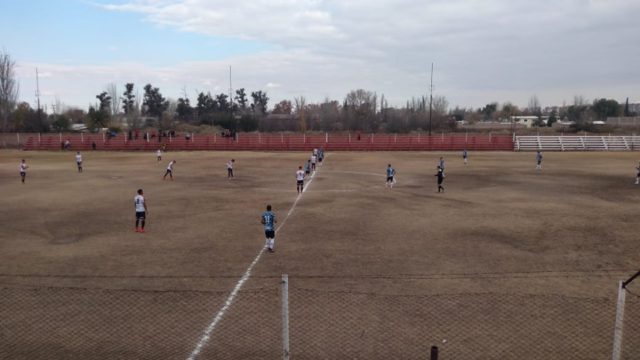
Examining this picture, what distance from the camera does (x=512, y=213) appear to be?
2100cm

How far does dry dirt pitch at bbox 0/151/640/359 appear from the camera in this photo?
882 centimetres

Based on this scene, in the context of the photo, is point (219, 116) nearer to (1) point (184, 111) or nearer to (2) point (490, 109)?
(1) point (184, 111)

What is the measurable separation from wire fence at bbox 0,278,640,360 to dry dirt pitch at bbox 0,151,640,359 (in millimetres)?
42

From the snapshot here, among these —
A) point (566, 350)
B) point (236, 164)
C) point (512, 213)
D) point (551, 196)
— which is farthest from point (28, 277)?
point (236, 164)

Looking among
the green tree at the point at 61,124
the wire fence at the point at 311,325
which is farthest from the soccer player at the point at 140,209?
the green tree at the point at 61,124

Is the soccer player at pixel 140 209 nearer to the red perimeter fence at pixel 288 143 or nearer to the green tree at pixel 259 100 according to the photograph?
the red perimeter fence at pixel 288 143

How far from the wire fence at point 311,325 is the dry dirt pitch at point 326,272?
0.04 meters

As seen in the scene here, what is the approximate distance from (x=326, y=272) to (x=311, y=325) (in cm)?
344

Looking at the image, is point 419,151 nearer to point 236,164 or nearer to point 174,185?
point 236,164

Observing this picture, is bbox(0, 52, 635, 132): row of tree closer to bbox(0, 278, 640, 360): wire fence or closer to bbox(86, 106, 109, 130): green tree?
bbox(86, 106, 109, 130): green tree

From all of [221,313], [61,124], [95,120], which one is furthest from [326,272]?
[61,124]

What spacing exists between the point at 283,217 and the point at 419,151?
46677 millimetres

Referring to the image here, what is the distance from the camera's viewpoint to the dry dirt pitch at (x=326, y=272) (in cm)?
882

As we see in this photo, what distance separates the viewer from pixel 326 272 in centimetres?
1284
